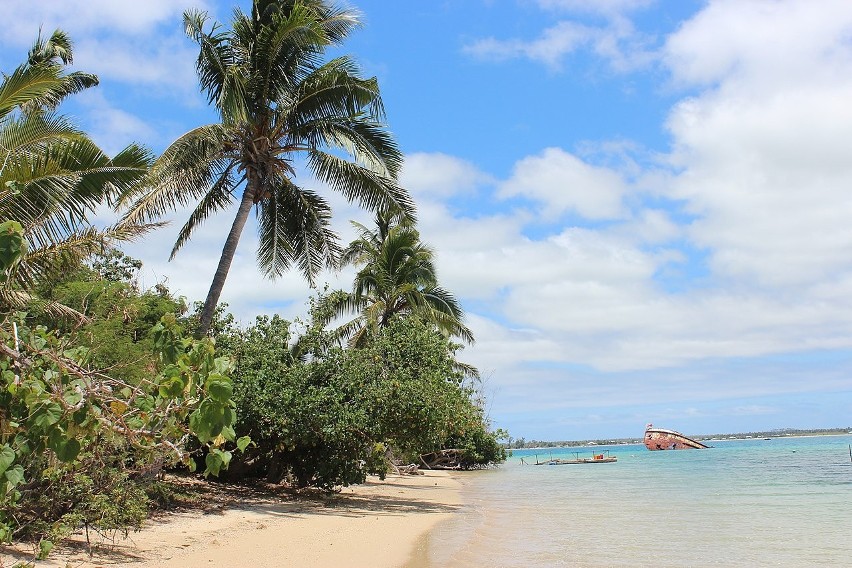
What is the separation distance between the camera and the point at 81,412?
11.6 feet

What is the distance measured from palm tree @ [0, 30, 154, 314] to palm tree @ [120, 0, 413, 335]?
328 centimetres

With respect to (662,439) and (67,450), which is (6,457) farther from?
(662,439)

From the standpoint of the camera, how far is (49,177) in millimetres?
9000

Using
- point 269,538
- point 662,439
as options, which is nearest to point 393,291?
point 269,538

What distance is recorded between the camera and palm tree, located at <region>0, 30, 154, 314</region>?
8.84 m

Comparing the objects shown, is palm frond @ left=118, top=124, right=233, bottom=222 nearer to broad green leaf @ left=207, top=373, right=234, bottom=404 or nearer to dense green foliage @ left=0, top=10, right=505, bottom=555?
dense green foliage @ left=0, top=10, right=505, bottom=555

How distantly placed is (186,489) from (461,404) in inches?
260

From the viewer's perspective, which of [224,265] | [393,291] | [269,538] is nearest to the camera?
[269,538]

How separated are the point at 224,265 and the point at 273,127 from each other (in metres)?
3.07

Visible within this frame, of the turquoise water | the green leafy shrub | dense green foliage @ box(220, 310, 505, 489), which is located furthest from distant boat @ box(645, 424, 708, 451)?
the green leafy shrub

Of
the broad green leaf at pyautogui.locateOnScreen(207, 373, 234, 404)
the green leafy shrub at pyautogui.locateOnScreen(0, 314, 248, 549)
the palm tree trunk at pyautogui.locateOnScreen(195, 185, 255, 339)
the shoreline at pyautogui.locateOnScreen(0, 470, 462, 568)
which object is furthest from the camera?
the palm tree trunk at pyautogui.locateOnScreen(195, 185, 255, 339)

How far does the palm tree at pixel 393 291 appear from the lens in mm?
25297

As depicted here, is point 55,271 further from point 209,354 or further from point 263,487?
point 263,487

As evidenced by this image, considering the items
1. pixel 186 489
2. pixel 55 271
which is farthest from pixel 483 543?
pixel 55 271
